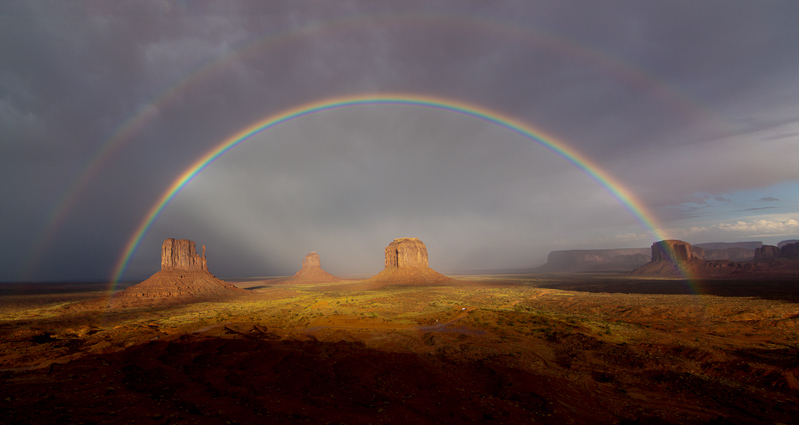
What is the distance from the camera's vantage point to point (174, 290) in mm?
76438

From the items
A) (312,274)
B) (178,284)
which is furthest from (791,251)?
(178,284)

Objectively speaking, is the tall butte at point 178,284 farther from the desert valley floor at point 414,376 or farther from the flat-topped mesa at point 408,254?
the flat-topped mesa at point 408,254

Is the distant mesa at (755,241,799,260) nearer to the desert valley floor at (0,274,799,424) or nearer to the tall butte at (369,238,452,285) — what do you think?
the tall butte at (369,238,452,285)

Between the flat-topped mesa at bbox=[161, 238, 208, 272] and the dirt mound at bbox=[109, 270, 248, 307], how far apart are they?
229 cm

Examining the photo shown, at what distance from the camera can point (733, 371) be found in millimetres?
17297

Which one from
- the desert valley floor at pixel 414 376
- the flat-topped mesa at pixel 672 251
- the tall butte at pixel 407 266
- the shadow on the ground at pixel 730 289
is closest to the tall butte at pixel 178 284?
the desert valley floor at pixel 414 376

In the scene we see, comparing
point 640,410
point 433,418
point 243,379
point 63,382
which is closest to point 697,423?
point 640,410

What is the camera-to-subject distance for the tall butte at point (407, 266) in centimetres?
11631

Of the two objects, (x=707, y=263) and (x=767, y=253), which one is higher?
(x=767, y=253)

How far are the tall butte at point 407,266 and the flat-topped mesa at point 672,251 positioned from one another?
118 meters

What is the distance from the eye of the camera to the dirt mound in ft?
227

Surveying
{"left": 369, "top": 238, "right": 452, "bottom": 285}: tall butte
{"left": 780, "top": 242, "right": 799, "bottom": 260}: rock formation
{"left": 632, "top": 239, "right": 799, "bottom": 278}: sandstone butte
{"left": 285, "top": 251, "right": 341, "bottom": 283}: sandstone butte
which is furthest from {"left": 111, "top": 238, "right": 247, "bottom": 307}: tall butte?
{"left": 780, "top": 242, "right": 799, "bottom": 260}: rock formation

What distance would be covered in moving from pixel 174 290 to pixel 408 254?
260 feet

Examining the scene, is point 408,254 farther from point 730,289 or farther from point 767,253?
point 767,253
